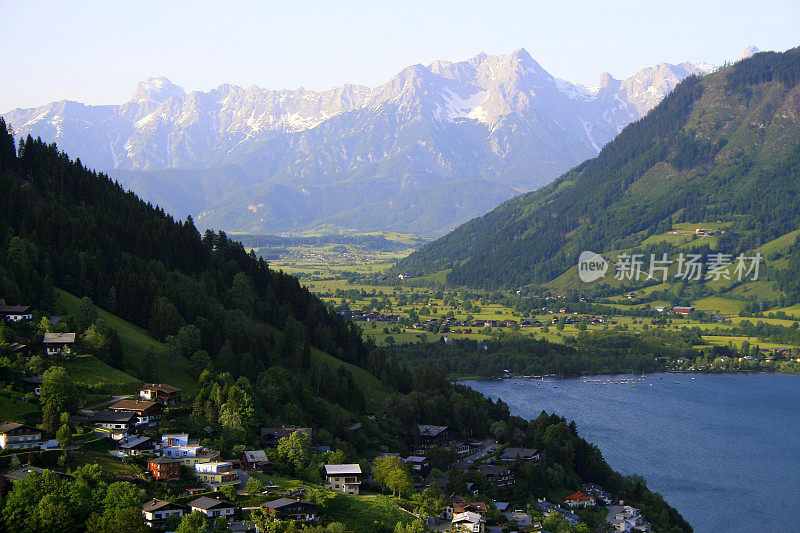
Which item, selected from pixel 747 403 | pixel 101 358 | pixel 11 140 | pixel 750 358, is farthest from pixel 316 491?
pixel 750 358

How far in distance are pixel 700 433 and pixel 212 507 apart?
74244 mm

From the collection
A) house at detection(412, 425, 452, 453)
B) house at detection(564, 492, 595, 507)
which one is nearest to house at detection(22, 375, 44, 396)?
house at detection(412, 425, 452, 453)

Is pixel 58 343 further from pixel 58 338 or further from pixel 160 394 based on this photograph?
pixel 160 394

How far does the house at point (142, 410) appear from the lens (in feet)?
204

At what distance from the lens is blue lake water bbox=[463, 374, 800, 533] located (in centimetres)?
8500

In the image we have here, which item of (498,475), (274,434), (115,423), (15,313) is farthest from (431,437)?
(15,313)

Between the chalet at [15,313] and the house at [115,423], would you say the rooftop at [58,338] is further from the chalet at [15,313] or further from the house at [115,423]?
the house at [115,423]

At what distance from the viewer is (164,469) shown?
56.1m

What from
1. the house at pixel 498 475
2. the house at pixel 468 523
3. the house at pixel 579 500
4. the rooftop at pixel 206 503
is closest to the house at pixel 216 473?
the rooftop at pixel 206 503

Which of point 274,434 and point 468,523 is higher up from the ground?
point 274,434

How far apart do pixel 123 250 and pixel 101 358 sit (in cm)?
2425

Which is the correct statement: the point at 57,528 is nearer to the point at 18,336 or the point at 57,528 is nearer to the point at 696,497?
the point at 18,336

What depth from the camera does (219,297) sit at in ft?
316

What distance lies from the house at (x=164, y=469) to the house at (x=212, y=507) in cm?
390
